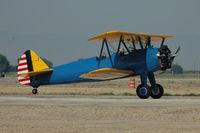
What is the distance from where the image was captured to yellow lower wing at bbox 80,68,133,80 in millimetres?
26747

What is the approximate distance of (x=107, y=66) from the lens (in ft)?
90.5

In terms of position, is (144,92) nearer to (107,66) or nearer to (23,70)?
(107,66)

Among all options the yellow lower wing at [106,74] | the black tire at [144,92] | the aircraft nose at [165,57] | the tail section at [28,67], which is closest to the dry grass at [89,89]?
the tail section at [28,67]

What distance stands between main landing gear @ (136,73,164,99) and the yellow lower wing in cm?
87

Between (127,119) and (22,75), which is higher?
(22,75)

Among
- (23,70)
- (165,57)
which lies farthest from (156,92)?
(23,70)

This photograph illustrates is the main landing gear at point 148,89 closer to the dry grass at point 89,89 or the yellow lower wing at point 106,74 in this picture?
the yellow lower wing at point 106,74

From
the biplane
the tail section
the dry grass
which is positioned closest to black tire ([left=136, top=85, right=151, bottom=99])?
the biplane

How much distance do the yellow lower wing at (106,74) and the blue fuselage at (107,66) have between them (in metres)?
0.25

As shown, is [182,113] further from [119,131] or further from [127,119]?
[119,131]

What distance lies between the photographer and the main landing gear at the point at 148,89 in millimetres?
26016

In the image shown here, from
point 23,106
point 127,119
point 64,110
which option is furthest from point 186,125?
point 23,106

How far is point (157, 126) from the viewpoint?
46.4ft

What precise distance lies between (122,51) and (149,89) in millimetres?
2441
